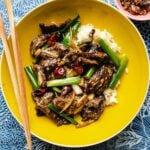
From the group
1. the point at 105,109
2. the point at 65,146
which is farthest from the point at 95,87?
the point at 65,146

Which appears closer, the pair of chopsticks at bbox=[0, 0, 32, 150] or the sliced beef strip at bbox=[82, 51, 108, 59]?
the pair of chopsticks at bbox=[0, 0, 32, 150]

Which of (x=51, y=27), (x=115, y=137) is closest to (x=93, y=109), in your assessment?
(x=115, y=137)

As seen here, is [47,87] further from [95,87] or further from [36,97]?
[95,87]

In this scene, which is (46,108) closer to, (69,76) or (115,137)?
(69,76)

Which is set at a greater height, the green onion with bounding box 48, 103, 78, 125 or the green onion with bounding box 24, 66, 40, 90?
the green onion with bounding box 24, 66, 40, 90

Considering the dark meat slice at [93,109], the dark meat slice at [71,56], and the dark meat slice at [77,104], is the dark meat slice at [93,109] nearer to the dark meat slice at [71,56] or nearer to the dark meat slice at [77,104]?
the dark meat slice at [77,104]

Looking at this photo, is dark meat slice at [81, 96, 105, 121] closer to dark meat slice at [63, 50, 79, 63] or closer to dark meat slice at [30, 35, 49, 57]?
dark meat slice at [63, 50, 79, 63]

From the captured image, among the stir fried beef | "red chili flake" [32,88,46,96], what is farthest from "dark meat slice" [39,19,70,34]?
"red chili flake" [32,88,46,96]
